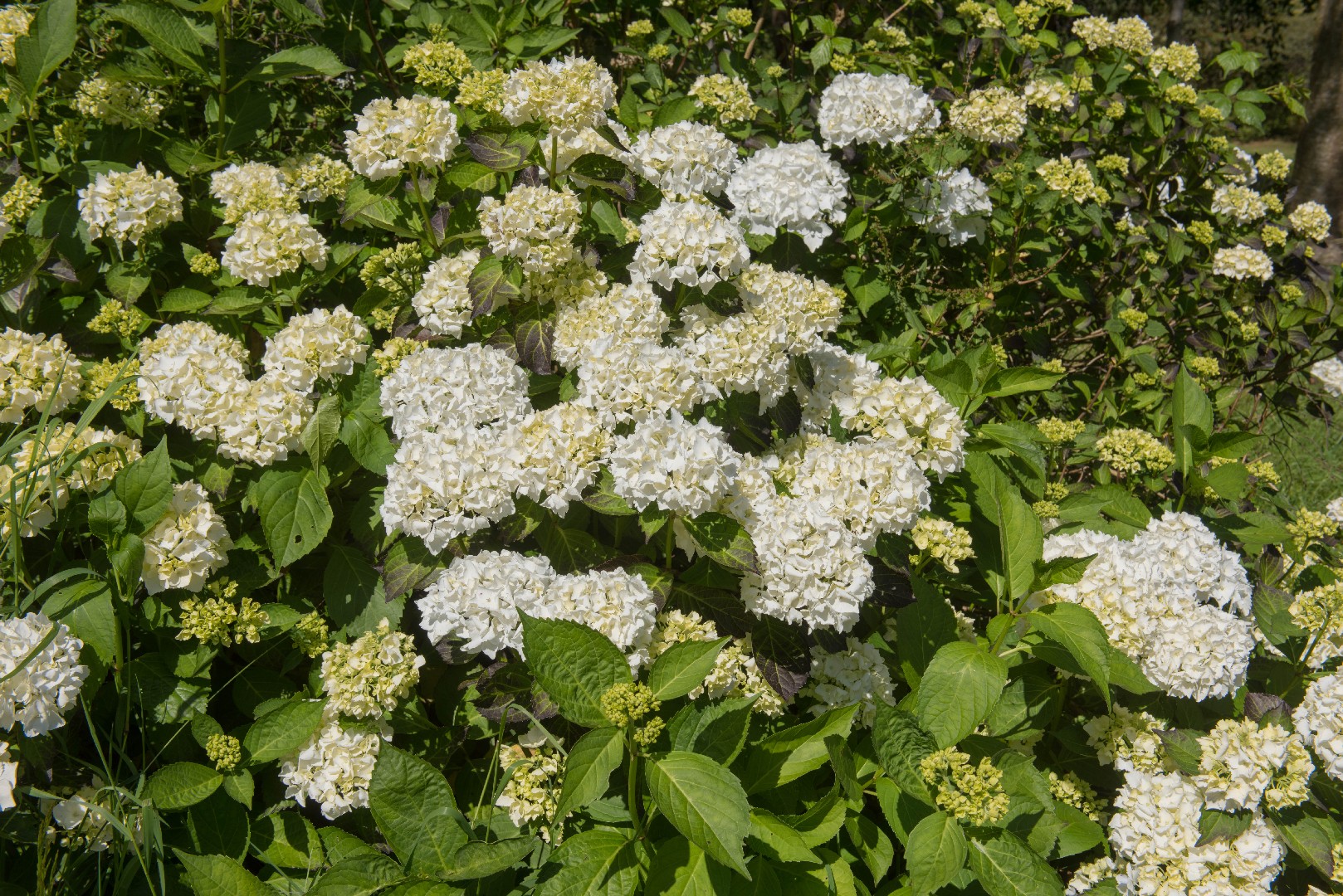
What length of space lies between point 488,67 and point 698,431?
2.11 meters

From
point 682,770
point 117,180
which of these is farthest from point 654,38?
point 682,770

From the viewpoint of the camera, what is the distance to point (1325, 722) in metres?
2.74

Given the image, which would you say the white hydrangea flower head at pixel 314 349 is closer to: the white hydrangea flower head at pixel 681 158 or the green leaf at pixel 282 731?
the green leaf at pixel 282 731

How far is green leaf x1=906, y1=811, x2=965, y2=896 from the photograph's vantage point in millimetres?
2213

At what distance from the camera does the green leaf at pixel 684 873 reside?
2.19 m

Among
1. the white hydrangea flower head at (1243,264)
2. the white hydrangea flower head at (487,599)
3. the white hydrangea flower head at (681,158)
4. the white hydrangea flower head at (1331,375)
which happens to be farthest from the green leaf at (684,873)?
the white hydrangea flower head at (1331,375)

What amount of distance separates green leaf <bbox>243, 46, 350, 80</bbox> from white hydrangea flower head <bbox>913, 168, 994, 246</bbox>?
2.38 meters

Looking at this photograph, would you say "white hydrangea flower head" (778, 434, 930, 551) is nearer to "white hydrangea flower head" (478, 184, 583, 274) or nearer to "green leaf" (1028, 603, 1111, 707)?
"green leaf" (1028, 603, 1111, 707)

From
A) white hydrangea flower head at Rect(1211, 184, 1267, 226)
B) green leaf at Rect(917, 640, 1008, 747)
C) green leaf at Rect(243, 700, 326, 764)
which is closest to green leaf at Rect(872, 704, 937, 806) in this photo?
green leaf at Rect(917, 640, 1008, 747)

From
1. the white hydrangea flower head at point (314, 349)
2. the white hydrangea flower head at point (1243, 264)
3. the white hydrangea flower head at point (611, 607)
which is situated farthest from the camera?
the white hydrangea flower head at point (1243, 264)

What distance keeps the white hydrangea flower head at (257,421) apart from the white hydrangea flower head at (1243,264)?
4.15 meters

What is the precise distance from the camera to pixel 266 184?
3.19 meters

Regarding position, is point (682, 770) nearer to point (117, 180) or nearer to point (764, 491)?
point (764, 491)

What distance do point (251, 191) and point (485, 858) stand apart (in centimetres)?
228
